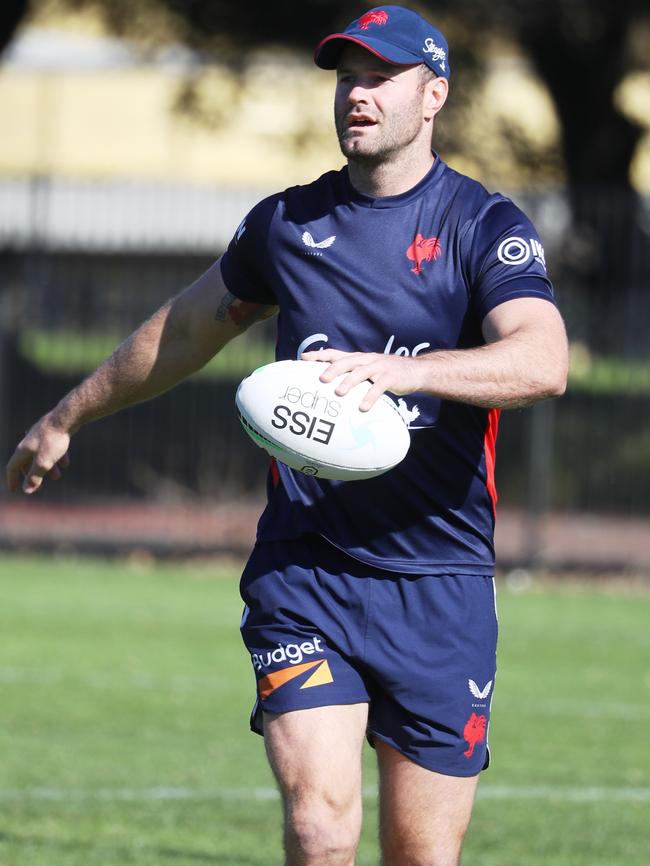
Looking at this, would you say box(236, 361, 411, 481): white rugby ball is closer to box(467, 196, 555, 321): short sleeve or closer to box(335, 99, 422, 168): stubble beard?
box(467, 196, 555, 321): short sleeve

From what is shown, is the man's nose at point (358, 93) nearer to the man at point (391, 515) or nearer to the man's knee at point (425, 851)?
the man at point (391, 515)

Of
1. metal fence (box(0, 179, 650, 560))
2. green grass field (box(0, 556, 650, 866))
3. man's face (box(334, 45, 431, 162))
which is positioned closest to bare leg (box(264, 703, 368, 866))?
man's face (box(334, 45, 431, 162))

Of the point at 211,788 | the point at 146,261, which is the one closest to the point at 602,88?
the point at 146,261

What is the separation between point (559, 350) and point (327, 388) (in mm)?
600

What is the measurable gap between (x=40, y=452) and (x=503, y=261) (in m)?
1.62

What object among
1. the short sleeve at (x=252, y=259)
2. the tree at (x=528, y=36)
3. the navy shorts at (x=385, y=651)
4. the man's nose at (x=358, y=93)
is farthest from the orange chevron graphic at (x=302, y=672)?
the tree at (x=528, y=36)

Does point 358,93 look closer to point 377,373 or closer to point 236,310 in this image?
point 236,310

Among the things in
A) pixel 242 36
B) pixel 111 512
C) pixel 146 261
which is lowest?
pixel 111 512

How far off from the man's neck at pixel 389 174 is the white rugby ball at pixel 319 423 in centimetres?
64

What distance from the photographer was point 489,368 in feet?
13.0

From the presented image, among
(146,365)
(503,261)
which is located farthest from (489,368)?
(146,365)

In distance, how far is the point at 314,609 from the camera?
4473 millimetres

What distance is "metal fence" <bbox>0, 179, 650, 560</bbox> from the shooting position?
635 inches

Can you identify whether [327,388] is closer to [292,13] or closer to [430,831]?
[430,831]
